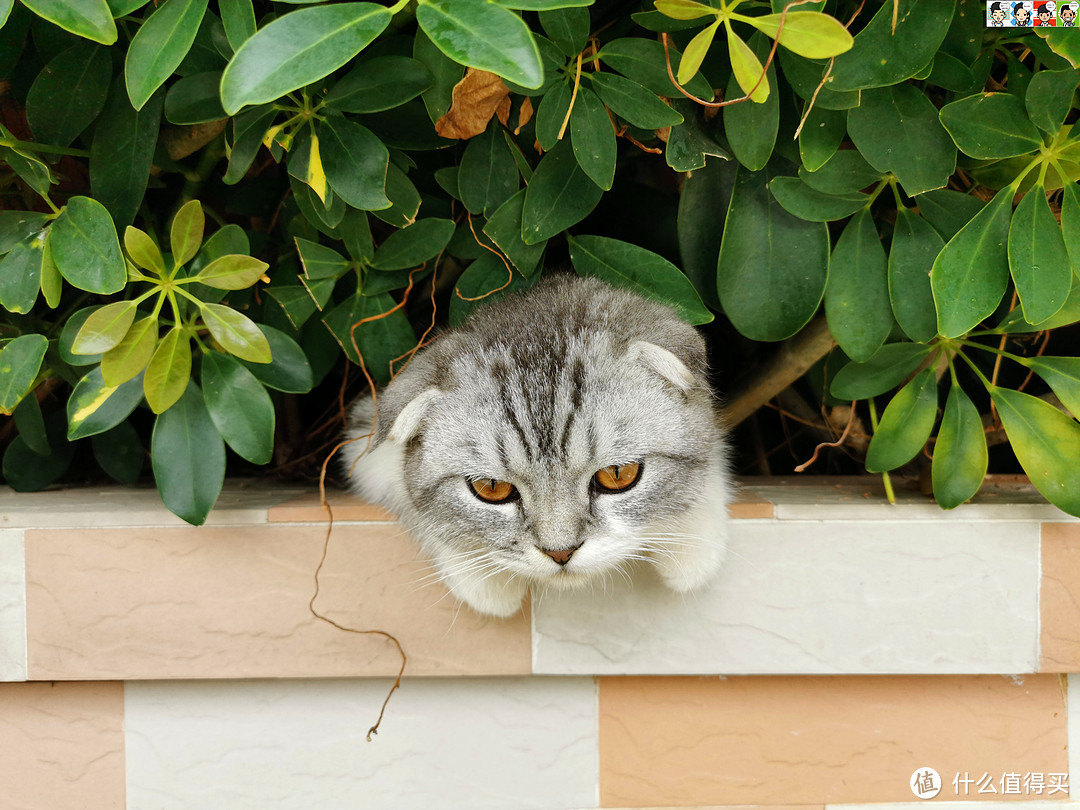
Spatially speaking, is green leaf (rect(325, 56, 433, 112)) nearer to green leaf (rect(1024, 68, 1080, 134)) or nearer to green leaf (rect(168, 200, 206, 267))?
green leaf (rect(168, 200, 206, 267))

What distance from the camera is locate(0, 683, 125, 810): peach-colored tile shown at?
139 cm

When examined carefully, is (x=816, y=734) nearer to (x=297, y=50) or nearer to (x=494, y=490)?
(x=494, y=490)

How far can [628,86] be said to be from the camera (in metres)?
1.13

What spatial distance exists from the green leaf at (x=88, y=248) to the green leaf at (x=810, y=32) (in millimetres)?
922

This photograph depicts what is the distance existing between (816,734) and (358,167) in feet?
4.18

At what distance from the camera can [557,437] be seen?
3.74 ft

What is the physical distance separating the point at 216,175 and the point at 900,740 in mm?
1748

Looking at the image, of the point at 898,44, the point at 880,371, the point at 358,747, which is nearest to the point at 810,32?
the point at 898,44

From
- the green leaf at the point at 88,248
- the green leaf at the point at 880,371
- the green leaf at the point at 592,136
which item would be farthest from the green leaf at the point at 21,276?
the green leaf at the point at 880,371

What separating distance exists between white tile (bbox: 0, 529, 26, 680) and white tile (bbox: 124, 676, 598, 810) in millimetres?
199

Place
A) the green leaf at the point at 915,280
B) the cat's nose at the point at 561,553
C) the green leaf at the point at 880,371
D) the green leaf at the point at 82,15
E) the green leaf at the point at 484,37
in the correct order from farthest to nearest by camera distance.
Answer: the green leaf at the point at 880,371
the green leaf at the point at 915,280
the cat's nose at the point at 561,553
the green leaf at the point at 82,15
the green leaf at the point at 484,37

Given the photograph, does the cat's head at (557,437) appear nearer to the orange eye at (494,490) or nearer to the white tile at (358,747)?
the orange eye at (494,490)

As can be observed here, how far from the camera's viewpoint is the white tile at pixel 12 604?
52.8 inches

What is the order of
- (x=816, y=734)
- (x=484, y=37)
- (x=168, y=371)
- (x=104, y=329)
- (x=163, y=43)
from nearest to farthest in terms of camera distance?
(x=484, y=37) → (x=163, y=43) → (x=104, y=329) → (x=168, y=371) → (x=816, y=734)
